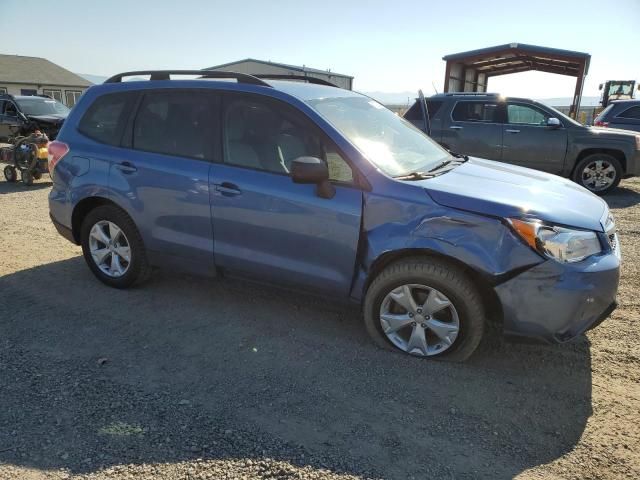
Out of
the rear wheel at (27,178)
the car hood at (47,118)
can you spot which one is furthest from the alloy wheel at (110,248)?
the car hood at (47,118)

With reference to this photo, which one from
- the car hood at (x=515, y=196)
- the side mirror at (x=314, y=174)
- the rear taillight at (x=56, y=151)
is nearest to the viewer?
the car hood at (x=515, y=196)

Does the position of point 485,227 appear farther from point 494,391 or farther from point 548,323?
point 494,391

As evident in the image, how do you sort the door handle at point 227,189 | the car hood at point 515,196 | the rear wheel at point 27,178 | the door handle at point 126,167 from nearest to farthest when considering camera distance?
the car hood at point 515,196, the door handle at point 227,189, the door handle at point 126,167, the rear wheel at point 27,178

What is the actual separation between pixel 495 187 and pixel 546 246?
59 cm

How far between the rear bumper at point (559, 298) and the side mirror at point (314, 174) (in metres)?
1.27

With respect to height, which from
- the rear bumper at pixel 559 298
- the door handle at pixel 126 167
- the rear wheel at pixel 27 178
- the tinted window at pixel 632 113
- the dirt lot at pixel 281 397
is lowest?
the dirt lot at pixel 281 397

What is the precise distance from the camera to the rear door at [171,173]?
385 centimetres

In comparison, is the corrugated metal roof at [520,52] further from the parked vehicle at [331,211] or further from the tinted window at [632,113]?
the parked vehicle at [331,211]

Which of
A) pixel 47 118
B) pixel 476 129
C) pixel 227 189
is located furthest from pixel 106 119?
pixel 47 118

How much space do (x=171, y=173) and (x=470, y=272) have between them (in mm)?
2420

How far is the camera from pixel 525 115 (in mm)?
9383

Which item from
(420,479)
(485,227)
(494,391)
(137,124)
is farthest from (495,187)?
(137,124)

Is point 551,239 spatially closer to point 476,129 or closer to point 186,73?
point 186,73

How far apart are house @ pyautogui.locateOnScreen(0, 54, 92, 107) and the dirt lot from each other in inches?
1509
